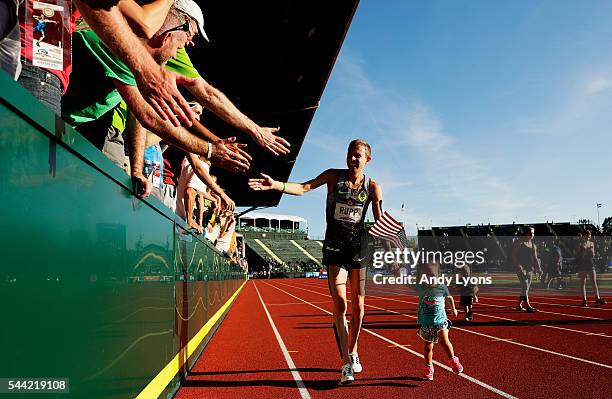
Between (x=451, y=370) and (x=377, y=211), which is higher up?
(x=377, y=211)

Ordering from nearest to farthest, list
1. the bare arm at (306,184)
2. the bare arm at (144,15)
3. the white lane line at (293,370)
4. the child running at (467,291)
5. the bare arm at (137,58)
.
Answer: the bare arm at (137,58) → the bare arm at (144,15) → the white lane line at (293,370) → the bare arm at (306,184) → the child running at (467,291)

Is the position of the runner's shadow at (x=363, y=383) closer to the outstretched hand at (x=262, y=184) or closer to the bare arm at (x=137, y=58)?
the outstretched hand at (x=262, y=184)

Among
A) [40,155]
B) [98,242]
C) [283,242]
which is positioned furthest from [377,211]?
[283,242]

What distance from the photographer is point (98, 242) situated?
2.16 meters

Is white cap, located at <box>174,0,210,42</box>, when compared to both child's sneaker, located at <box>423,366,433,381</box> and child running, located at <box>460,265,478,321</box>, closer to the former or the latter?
child's sneaker, located at <box>423,366,433,381</box>

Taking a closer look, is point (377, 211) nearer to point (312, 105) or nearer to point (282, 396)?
point (282, 396)

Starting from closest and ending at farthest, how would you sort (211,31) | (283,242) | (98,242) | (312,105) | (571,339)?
1. (98,242)
2. (571,339)
3. (211,31)
4. (312,105)
5. (283,242)

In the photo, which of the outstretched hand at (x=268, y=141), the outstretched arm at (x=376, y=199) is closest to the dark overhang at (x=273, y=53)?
the outstretched arm at (x=376, y=199)

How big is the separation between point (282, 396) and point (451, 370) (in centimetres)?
191

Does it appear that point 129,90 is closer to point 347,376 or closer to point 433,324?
point 347,376

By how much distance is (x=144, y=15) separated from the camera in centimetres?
250

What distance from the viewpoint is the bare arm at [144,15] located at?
7.83ft

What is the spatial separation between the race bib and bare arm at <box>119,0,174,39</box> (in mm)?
2770

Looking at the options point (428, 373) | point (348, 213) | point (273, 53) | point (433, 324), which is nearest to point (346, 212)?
point (348, 213)
